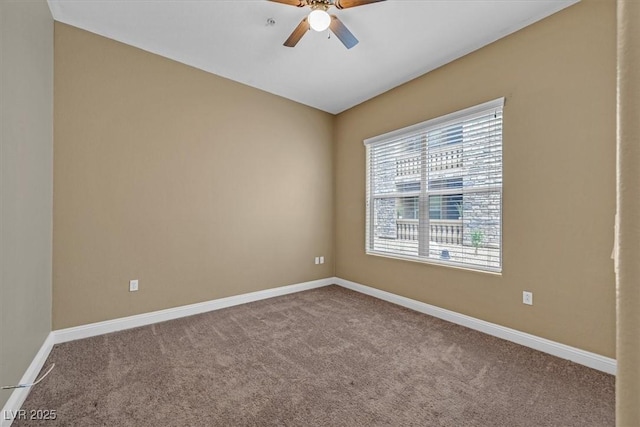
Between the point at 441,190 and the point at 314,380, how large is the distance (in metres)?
2.36

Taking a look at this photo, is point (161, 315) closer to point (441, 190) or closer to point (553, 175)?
point (441, 190)

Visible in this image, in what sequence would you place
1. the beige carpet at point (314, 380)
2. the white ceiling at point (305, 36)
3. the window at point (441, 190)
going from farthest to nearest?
the window at point (441, 190)
the white ceiling at point (305, 36)
the beige carpet at point (314, 380)

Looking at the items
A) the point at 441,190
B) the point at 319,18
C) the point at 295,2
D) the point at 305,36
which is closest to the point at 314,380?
the point at 441,190

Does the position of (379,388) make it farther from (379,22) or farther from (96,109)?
(96,109)

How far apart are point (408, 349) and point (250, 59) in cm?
334

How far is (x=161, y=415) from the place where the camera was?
1.72 m

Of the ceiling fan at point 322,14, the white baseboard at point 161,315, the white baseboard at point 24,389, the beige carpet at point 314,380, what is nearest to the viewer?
the white baseboard at point 24,389

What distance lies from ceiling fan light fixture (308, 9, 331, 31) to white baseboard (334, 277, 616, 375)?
3.01 metres

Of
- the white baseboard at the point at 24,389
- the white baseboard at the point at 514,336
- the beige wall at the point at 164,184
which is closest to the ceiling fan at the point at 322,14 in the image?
the beige wall at the point at 164,184

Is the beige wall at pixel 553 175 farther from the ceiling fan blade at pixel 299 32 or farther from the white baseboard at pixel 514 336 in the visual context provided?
the ceiling fan blade at pixel 299 32

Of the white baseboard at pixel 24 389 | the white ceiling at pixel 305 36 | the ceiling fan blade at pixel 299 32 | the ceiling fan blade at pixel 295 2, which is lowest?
the white baseboard at pixel 24 389

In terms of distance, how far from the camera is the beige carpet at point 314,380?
5.63 feet

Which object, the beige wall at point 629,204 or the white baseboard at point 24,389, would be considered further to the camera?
the white baseboard at point 24,389

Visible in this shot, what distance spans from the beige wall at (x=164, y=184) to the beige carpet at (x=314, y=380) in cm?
58
